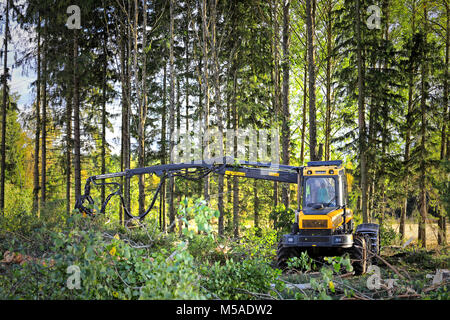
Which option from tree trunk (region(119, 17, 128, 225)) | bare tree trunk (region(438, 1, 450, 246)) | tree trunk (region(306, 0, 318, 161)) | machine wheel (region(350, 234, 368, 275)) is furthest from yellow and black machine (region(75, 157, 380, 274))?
tree trunk (region(119, 17, 128, 225))

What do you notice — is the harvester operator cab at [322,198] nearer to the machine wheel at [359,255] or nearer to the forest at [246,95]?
the machine wheel at [359,255]

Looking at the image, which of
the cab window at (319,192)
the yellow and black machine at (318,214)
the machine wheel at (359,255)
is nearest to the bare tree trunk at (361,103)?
the yellow and black machine at (318,214)

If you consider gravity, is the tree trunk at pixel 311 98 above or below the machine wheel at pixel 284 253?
above

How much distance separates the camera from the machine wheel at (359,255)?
30.9 ft

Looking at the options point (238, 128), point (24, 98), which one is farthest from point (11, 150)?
point (238, 128)

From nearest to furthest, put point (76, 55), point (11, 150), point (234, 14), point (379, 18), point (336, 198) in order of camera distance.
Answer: point (336, 198) < point (379, 18) < point (76, 55) < point (234, 14) < point (11, 150)

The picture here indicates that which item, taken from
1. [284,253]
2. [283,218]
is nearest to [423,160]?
[283,218]

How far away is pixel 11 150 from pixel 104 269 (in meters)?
32.6

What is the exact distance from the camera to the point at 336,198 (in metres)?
9.89

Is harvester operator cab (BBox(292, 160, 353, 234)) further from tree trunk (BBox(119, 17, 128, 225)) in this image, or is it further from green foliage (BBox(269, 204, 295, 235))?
tree trunk (BBox(119, 17, 128, 225))

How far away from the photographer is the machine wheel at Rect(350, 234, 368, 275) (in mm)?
9414

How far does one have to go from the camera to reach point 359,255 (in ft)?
31.2

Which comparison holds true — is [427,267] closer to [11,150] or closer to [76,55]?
[76,55]

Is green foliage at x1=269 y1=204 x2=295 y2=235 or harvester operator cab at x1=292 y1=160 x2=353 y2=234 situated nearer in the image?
harvester operator cab at x1=292 y1=160 x2=353 y2=234
